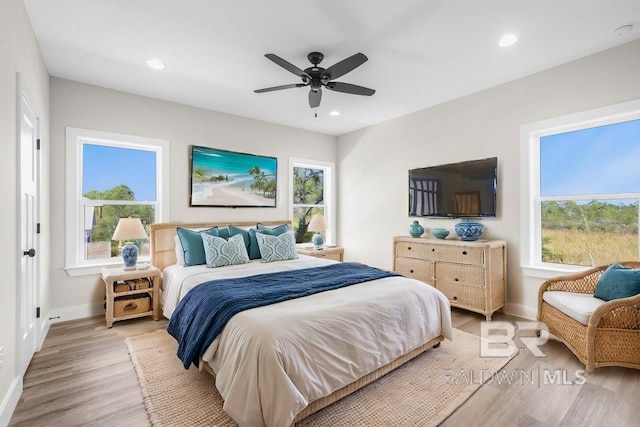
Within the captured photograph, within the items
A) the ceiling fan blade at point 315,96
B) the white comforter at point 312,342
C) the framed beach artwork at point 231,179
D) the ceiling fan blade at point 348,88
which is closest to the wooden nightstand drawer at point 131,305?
the framed beach artwork at point 231,179

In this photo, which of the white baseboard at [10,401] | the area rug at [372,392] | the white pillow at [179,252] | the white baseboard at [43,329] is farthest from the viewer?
the white pillow at [179,252]

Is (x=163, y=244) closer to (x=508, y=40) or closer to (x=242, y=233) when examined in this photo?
(x=242, y=233)

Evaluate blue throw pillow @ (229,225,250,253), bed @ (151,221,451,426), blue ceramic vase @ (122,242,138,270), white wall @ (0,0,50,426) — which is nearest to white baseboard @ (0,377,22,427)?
white wall @ (0,0,50,426)

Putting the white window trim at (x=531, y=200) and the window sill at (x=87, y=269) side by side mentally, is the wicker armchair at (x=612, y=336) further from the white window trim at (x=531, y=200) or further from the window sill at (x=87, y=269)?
the window sill at (x=87, y=269)

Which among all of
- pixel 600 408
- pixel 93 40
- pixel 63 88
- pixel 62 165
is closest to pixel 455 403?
pixel 600 408

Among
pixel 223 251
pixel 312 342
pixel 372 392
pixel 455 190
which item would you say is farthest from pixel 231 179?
pixel 372 392

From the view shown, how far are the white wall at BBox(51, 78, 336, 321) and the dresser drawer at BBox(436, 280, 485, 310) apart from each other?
9.00ft

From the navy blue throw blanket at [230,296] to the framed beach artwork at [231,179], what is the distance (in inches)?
79.0

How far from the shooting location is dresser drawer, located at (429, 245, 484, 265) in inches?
137

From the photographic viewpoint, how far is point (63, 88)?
3445 millimetres

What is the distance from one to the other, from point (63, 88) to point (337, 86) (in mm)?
3066

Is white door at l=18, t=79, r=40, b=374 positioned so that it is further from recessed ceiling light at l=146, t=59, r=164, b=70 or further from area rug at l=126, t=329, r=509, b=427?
recessed ceiling light at l=146, t=59, r=164, b=70

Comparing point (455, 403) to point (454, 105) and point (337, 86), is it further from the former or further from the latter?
point (454, 105)

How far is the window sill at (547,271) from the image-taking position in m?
3.25
